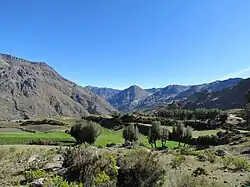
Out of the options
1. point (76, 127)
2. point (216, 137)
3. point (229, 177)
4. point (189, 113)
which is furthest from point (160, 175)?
point (189, 113)

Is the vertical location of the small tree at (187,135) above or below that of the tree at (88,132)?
below

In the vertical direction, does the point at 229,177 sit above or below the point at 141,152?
below

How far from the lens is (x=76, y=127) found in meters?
49.1

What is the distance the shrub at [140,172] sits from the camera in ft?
42.8

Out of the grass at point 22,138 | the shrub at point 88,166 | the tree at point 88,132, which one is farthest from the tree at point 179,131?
the shrub at point 88,166

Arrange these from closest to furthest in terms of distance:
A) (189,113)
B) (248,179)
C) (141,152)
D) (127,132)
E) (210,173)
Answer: (141,152) → (248,179) → (210,173) → (127,132) → (189,113)

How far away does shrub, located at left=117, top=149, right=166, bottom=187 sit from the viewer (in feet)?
42.8

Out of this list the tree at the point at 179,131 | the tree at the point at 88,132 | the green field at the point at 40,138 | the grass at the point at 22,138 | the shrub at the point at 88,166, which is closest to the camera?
the shrub at the point at 88,166

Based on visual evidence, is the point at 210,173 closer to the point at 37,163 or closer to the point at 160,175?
the point at 160,175

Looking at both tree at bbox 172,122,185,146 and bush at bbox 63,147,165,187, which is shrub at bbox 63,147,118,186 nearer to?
bush at bbox 63,147,165,187

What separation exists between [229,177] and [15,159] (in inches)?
515

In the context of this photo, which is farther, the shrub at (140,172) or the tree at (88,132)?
the tree at (88,132)

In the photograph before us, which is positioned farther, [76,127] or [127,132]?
[127,132]

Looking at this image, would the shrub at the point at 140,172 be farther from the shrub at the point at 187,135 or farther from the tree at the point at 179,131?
the shrub at the point at 187,135
